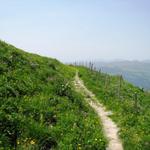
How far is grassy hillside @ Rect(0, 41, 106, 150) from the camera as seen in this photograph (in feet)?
59.6

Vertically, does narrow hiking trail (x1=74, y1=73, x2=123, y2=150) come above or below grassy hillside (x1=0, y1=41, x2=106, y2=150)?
below

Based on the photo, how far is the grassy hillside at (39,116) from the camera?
59.6ft

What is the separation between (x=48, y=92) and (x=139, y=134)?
27.7 ft

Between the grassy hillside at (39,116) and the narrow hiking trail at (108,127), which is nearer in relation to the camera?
the grassy hillside at (39,116)

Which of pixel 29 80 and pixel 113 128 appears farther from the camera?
pixel 29 80

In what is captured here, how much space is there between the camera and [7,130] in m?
17.8

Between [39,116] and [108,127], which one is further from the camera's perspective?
[108,127]

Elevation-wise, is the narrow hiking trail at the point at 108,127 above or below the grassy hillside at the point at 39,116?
below

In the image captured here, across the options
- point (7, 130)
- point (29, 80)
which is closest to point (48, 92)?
point (29, 80)

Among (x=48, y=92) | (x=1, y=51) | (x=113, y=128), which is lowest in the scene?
(x=113, y=128)

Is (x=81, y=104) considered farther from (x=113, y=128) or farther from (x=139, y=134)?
(x=139, y=134)

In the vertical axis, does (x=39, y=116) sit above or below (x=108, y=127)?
above

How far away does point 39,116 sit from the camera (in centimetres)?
2192

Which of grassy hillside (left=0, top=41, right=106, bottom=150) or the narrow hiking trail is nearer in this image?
grassy hillside (left=0, top=41, right=106, bottom=150)
